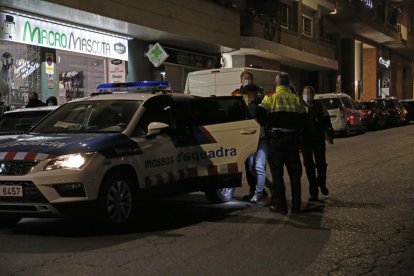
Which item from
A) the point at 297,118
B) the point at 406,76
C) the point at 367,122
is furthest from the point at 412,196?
the point at 406,76

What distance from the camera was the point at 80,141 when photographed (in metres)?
6.90

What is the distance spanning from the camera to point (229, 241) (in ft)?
21.8

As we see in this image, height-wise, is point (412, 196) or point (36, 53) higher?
point (36, 53)

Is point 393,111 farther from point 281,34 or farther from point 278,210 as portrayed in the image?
point 278,210

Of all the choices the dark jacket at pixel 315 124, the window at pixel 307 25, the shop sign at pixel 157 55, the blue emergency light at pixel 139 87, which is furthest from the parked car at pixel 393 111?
the blue emergency light at pixel 139 87

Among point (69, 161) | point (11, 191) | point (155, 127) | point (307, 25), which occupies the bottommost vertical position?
point (11, 191)

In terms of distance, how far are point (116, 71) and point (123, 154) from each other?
1393 cm

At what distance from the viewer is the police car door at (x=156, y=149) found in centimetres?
742

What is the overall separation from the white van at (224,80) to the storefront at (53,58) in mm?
3821

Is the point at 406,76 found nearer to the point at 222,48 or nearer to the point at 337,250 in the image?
the point at 222,48

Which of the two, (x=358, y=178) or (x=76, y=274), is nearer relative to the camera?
(x=76, y=274)

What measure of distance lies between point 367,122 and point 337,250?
2217 cm

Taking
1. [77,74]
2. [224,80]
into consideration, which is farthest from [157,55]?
[77,74]

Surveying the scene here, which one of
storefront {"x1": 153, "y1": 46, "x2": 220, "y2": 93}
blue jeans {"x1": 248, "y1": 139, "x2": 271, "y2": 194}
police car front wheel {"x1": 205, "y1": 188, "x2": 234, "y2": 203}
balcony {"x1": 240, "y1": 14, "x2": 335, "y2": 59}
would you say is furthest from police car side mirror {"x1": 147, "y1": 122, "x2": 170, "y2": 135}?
balcony {"x1": 240, "y1": 14, "x2": 335, "y2": 59}
